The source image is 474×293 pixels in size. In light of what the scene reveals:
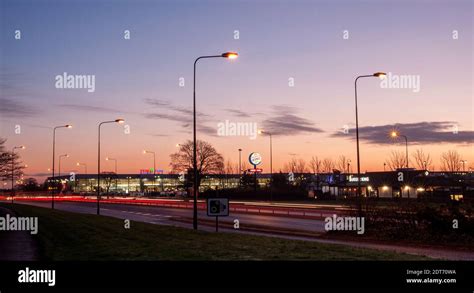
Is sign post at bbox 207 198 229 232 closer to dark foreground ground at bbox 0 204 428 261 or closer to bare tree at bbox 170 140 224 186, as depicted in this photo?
dark foreground ground at bbox 0 204 428 261

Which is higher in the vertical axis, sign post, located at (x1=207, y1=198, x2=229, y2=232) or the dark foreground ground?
sign post, located at (x1=207, y1=198, x2=229, y2=232)

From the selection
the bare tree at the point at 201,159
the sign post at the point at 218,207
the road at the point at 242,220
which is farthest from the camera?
the bare tree at the point at 201,159

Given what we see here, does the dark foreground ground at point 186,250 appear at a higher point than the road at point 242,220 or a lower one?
higher

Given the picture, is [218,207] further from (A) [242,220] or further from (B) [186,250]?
(A) [242,220]

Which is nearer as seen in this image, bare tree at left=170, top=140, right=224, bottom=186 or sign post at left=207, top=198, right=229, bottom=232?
sign post at left=207, top=198, right=229, bottom=232

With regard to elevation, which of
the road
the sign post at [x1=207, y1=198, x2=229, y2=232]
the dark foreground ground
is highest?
the sign post at [x1=207, y1=198, x2=229, y2=232]

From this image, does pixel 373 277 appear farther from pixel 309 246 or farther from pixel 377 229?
pixel 377 229

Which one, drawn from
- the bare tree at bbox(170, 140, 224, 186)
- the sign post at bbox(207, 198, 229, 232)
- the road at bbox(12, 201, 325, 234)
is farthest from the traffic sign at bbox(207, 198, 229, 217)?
the bare tree at bbox(170, 140, 224, 186)

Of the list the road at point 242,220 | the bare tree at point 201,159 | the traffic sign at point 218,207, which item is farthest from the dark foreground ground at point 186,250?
the bare tree at point 201,159

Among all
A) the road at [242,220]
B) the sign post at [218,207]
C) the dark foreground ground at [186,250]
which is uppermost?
the sign post at [218,207]

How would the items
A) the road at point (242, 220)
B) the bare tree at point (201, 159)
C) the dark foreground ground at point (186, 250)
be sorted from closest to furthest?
the dark foreground ground at point (186, 250) < the road at point (242, 220) < the bare tree at point (201, 159)

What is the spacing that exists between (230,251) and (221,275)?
3.61 meters

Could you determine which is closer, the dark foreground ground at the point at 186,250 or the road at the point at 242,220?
the dark foreground ground at the point at 186,250

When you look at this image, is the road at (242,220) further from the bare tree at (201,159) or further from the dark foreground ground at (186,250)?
the bare tree at (201,159)
